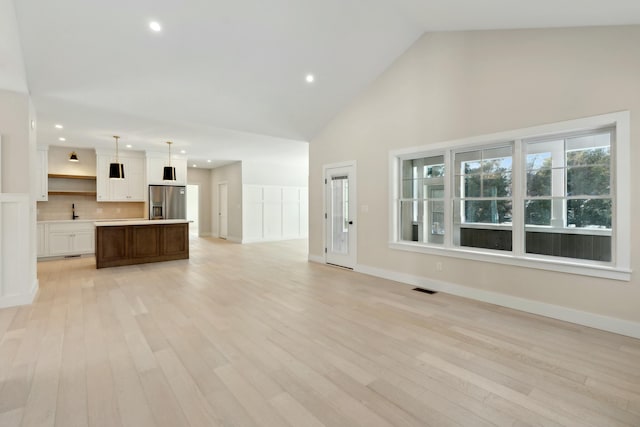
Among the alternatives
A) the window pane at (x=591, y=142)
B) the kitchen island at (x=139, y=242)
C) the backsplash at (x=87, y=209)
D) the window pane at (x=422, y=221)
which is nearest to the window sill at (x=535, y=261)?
the window pane at (x=422, y=221)

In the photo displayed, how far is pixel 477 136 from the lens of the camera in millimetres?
3982

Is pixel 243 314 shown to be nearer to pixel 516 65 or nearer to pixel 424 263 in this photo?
pixel 424 263

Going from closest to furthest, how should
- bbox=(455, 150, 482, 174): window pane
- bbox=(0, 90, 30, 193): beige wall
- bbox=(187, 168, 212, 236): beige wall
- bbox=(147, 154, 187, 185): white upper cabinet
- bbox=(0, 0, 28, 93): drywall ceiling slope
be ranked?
1. bbox=(0, 0, 28, 93): drywall ceiling slope
2. bbox=(0, 90, 30, 193): beige wall
3. bbox=(455, 150, 482, 174): window pane
4. bbox=(147, 154, 187, 185): white upper cabinet
5. bbox=(187, 168, 212, 236): beige wall

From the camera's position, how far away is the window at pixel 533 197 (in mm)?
3094

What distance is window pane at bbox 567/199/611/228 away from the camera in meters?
3.31

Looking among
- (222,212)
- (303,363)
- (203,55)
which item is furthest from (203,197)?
(303,363)

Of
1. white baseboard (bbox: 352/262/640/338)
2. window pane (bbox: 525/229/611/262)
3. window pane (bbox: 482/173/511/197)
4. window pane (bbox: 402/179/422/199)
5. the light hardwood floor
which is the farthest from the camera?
window pane (bbox: 402/179/422/199)

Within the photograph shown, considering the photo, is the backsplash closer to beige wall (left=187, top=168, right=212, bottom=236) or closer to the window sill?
beige wall (left=187, top=168, right=212, bottom=236)

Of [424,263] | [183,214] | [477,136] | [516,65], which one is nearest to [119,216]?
[183,214]

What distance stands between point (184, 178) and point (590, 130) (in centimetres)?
902

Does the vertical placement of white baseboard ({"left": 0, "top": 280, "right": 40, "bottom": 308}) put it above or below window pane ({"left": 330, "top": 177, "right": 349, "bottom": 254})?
below

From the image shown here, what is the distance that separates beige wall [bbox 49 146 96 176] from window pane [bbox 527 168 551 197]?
9.65 meters

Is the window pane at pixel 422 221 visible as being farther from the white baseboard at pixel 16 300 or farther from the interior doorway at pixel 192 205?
the interior doorway at pixel 192 205

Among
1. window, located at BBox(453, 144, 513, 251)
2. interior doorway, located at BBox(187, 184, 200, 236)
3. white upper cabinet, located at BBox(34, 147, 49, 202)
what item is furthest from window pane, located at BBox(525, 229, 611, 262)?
interior doorway, located at BBox(187, 184, 200, 236)
